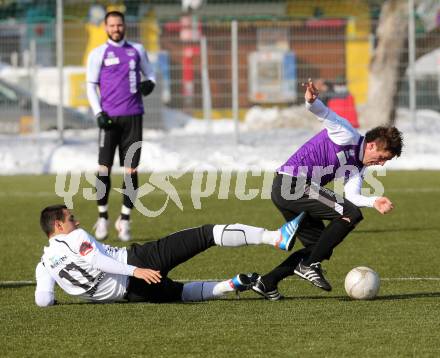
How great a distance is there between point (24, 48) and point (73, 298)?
59.2 ft

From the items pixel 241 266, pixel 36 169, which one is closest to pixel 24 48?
pixel 36 169

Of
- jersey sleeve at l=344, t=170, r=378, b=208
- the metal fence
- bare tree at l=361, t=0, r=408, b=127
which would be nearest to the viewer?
jersey sleeve at l=344, t=170, r=378, b=208

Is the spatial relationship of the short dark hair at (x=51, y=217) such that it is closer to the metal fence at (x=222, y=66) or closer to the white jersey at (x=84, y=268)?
the white jersey at (x=84, y=268)

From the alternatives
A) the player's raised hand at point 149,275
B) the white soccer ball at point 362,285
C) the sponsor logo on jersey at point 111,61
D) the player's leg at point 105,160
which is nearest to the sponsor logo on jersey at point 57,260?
the player's raised hand at point 149,275

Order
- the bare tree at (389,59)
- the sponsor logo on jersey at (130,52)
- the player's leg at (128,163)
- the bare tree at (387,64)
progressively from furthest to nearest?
the bare tree at (387,64)
the bare tree at (389,59)
the sponsor logo on jersey at (130,52)
the player's leg at (128,163)

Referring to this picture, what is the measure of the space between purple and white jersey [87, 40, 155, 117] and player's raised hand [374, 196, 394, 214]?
5.58m

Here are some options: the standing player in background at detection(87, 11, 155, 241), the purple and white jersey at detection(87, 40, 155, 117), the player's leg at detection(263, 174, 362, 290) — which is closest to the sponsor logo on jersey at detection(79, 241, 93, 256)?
the player's leg at detection(263, 174, 362, 290)

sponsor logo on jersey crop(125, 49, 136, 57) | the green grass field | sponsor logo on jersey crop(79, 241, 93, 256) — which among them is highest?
sponsor logo on jersey crop(125, 49, 136, 57)

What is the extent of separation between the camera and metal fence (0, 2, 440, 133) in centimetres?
2398

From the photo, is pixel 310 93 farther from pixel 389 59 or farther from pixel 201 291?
pixel 389 59

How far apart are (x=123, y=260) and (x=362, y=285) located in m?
1.73

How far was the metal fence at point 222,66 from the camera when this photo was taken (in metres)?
24.0

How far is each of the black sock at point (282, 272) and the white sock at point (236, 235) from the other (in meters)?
0.28

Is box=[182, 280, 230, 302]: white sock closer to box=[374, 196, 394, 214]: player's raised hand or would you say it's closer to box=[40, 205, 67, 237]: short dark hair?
box=[40, 205, 67, 237]: short dark hair
